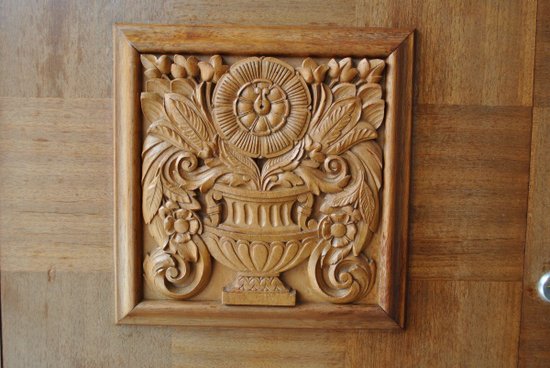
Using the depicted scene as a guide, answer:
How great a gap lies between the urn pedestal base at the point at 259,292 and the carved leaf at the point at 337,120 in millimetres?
184

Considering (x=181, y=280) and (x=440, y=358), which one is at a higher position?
(x=181, y=280)

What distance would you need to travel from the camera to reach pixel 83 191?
0.50 m

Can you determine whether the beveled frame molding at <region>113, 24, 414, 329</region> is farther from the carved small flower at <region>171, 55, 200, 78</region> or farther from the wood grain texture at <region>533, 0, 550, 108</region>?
the wood grain texture at <region>533, 0, 550, 108</region>

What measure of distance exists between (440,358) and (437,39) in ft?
1.34

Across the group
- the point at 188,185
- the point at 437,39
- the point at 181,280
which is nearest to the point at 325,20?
the point at 437,39

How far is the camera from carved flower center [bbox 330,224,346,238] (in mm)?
487

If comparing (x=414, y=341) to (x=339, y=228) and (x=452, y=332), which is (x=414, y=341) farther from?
(x=339, y=228)

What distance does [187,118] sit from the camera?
477mm

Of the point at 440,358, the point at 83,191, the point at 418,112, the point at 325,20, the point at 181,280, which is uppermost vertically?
the point at 325,20

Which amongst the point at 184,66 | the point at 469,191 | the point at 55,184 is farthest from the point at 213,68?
the point at 469,191

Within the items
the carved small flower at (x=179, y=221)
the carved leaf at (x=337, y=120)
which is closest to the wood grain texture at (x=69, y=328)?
the carved small flower at (x=179, y=221)

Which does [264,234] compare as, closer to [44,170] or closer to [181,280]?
[181,280]

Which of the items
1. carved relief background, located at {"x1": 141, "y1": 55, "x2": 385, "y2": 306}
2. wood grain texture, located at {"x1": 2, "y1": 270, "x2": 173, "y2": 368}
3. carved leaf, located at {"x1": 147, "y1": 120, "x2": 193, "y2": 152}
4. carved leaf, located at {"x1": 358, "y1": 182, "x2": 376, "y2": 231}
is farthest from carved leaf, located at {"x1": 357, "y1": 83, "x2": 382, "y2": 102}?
wood grain texture, located at {"x1": 2, "y1": 270, "x2": 173, "y2": 368}

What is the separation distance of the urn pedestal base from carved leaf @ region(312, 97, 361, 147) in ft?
0.60
